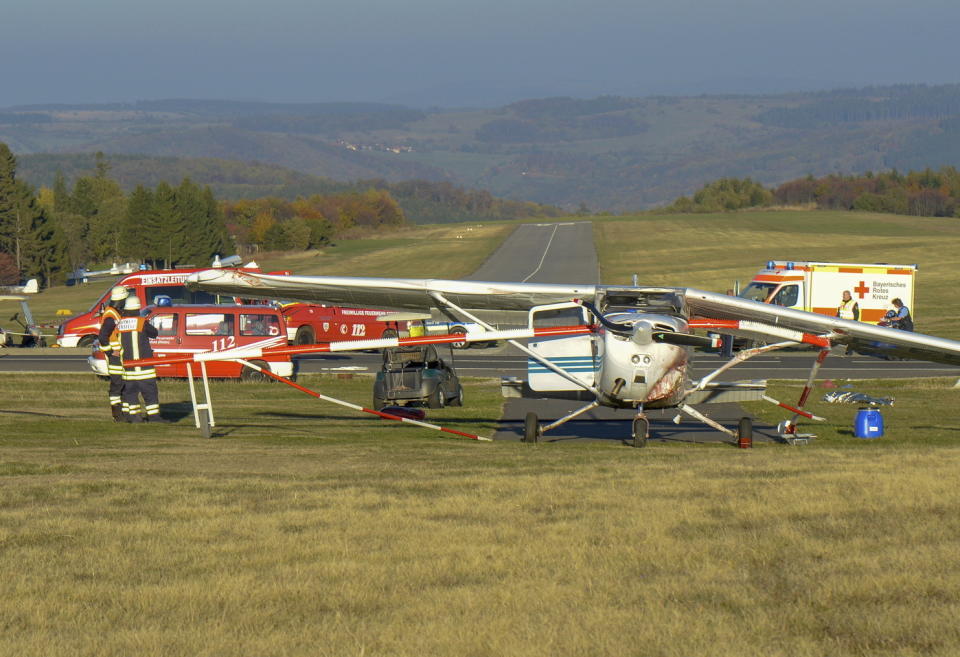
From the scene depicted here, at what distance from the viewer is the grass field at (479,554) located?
6035 millimetres

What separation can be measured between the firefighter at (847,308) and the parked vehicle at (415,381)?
67.9ft

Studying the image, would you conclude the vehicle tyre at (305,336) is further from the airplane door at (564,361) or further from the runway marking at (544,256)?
the runway marking at (544,256)

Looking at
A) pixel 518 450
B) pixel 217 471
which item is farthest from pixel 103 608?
pixel 518 450

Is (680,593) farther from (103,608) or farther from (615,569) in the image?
(103,608)

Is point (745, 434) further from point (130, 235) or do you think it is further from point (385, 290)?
point (130, 235)

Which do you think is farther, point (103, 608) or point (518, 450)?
point (518, 450)

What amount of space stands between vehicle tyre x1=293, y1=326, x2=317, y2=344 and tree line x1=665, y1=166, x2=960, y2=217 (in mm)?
120485

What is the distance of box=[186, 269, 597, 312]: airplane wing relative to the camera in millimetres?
16094

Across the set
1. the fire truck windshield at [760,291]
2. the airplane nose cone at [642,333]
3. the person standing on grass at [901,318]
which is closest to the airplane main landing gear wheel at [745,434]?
the airplane nose cone at [642,333]

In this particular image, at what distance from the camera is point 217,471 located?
37.9 ft

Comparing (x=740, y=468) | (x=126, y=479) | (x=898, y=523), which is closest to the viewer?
(x=898, y=523)

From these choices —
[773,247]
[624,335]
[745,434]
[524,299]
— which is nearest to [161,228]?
[773,247]

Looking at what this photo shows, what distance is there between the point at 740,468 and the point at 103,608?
6830mm

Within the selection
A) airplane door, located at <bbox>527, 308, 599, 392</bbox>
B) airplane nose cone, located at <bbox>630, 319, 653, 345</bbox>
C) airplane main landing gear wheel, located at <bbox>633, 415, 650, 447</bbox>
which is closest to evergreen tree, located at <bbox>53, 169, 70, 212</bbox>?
airplane door, located at <bbox>527, 308, 599, 392</bbox>
